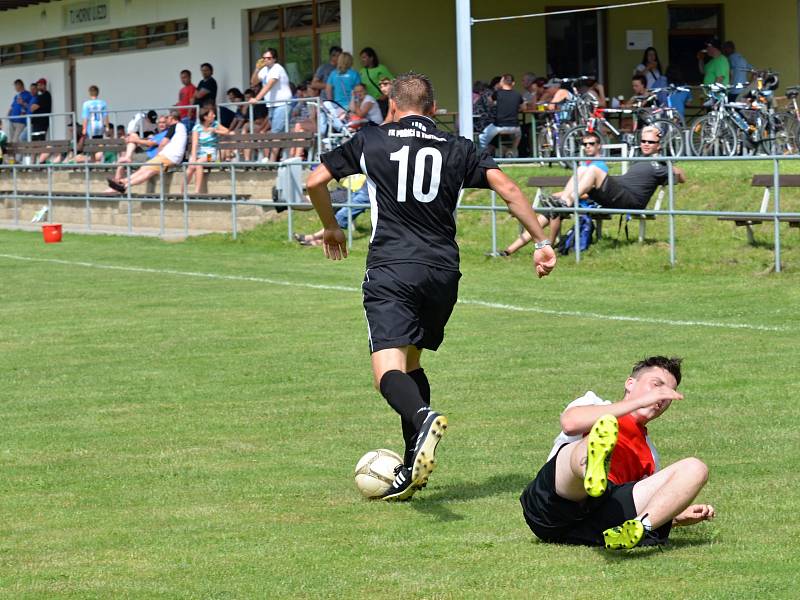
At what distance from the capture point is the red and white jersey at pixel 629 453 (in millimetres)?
5816

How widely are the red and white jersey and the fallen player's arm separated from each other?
0.18 meters

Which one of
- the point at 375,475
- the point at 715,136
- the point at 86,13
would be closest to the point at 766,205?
the point at 715,136

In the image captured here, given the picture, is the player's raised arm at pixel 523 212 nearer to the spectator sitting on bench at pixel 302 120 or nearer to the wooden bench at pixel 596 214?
the wooden bench at pixel 596 214

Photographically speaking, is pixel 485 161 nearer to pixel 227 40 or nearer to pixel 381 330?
pixel 381 330

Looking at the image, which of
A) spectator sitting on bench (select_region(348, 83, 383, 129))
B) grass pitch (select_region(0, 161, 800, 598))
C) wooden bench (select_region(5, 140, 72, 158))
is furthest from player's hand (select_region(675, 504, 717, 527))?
wooden bench (select_region(5, 140, 72, 158))

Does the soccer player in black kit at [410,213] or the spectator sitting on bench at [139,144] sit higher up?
the spectator sitting on bench at [139,144]

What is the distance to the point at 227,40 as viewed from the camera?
32844mm

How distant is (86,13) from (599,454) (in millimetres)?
34428

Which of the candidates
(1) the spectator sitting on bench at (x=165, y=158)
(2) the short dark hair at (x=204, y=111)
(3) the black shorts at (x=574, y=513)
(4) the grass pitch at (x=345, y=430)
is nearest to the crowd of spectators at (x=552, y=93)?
(2) the short dark hair at (x=204, y=111)

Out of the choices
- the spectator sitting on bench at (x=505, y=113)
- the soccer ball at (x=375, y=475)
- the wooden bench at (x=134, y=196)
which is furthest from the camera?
the wooden bench at (x=134, y=196)

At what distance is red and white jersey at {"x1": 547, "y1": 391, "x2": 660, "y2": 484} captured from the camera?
229 inches

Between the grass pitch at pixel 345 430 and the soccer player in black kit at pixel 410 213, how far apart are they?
74 centimetres

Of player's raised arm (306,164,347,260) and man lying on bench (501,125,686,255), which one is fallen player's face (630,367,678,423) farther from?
man lying on bench (501,125,686,255)

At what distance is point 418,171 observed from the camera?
691cm
